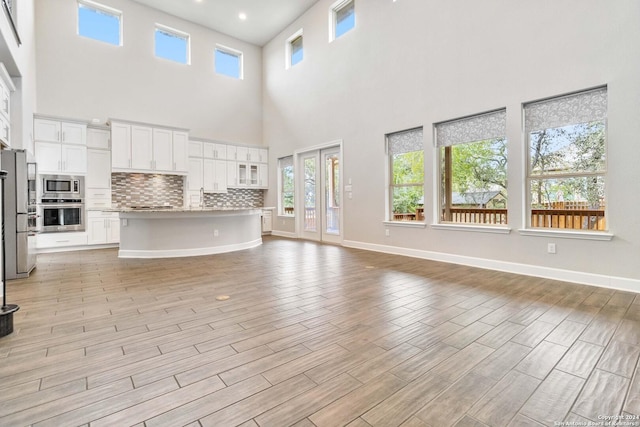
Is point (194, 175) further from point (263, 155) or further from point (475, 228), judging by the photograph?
point (475, 228)

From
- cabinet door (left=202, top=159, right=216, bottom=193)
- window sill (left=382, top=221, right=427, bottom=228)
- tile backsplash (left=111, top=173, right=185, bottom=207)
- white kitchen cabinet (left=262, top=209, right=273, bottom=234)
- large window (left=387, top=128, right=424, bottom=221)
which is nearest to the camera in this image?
window sill (left=382, top=221, right=427, bottom=228)

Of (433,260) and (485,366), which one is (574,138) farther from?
(485,366)

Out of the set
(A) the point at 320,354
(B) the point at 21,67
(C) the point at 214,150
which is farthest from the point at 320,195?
(A) the point at 320,354

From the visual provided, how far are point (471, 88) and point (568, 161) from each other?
5.35 ft

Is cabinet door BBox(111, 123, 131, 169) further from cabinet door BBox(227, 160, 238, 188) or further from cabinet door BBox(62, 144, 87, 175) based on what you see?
cabinet door BBox(227, 160, 238, 188)

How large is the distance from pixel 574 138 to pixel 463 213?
5.61 feet

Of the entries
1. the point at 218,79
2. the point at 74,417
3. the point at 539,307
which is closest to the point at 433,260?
the point at 539,307

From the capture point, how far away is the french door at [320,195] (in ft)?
23.5

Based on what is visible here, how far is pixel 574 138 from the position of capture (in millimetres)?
3725

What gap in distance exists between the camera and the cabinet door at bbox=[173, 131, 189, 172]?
7366mm

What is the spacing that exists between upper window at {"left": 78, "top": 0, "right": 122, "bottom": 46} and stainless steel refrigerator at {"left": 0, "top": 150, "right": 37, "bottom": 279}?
4459 mm

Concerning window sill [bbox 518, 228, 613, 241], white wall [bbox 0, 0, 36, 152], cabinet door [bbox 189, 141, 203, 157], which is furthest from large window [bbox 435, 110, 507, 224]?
white wall [bbox 0, 0, 36, 152]

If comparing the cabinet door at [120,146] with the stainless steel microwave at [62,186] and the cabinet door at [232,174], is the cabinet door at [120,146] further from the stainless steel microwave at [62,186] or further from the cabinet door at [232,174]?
the cabinet door at [232,174]

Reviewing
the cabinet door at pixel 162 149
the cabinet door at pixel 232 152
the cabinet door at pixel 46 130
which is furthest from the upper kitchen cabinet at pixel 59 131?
the cabinet door at pixel 232 152
